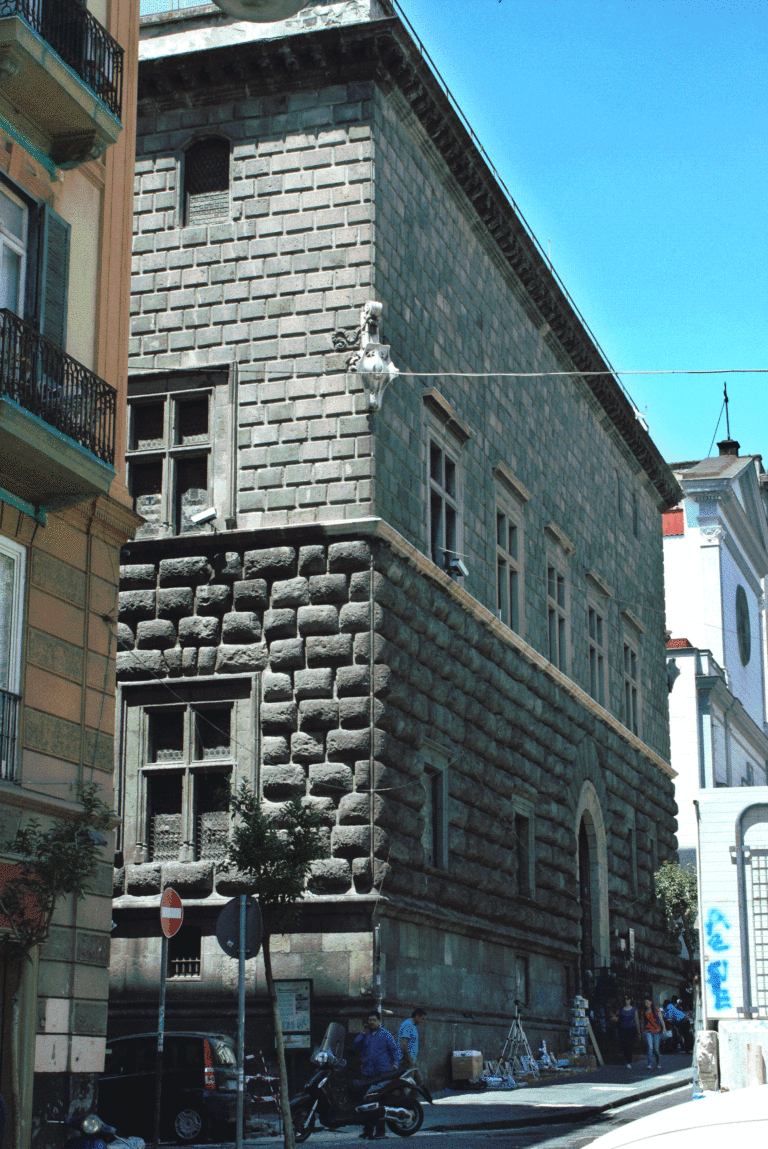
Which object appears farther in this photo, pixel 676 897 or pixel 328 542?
pixel 676 897

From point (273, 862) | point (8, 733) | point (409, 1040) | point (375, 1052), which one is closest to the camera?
point (8, 733)

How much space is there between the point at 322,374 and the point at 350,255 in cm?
207

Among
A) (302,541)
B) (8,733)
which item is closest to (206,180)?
(302,541)

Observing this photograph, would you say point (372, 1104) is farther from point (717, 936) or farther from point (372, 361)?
point (372, 361)

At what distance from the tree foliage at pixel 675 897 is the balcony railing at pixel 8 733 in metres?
29.7

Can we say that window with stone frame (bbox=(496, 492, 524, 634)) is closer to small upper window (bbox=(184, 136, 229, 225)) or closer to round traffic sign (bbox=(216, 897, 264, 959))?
small upper window (bbox=(184, 136, 229, 225))

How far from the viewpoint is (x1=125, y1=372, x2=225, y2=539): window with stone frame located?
2508cm

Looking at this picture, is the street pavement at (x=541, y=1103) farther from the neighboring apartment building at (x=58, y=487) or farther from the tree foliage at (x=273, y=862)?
the neighboring apartment building at (x=58, y=487)

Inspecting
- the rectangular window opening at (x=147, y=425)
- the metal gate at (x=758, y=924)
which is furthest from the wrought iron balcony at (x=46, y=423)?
the rectangular window opening at (x=147, y=425)

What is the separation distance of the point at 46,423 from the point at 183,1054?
7721mm

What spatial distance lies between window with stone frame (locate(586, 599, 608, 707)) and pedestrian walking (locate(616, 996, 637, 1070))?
7.83 m

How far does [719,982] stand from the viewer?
1469 centimetres

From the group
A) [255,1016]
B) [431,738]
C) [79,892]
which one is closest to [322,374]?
[431,738]

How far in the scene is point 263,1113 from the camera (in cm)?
2014
